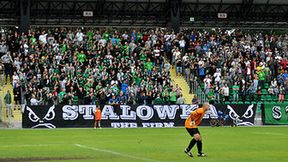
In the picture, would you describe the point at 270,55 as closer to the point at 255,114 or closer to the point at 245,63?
the point at 245,63

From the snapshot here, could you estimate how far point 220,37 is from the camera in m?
56.2

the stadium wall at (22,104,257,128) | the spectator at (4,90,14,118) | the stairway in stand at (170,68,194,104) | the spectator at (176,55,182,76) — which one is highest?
the spectator at (176,55,182,76)

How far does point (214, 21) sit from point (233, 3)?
8.11 feet

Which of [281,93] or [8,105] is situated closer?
[8,105]

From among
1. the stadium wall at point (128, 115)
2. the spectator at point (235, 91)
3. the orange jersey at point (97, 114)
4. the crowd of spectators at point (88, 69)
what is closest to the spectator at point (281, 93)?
the spectator at point (235, 91)

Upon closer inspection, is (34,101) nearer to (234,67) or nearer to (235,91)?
(235,91)

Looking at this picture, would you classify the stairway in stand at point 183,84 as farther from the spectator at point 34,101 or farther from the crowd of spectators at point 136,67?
the spectator at point 34,101

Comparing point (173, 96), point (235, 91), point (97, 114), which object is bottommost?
point (97, 114)

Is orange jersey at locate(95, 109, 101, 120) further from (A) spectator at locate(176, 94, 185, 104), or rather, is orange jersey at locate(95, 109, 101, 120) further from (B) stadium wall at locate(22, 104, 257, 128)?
(A) spectator at locate(176, 94, 185, 104)

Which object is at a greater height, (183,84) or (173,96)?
(183,84)

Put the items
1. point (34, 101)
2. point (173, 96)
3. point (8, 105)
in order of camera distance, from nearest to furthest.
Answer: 1. point (8, 105)
2. point (34, 101)
3. point (173, 96)

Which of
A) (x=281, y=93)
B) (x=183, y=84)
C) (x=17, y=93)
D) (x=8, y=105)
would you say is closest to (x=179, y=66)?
(x=183, y=84)

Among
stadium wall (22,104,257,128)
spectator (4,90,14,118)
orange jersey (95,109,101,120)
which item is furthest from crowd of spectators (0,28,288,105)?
orange jersey (95,109,101,120)

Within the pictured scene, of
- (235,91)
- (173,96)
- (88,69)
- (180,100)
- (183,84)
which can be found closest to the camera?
(180,100)
